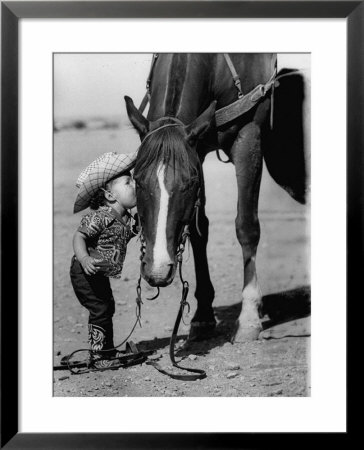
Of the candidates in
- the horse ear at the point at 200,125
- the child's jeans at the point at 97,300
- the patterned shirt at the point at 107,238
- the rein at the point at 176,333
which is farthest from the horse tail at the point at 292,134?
the child's jeans at the point at 97,300

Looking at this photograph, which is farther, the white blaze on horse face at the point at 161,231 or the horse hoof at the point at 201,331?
the horse hoof at the point at 201,331

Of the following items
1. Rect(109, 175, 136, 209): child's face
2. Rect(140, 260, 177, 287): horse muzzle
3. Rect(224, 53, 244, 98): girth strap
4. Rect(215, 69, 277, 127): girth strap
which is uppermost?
Rect(224, 53, 244, 98): girth strap

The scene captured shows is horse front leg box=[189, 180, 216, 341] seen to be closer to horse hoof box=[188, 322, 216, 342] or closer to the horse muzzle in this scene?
horse hoof box=[188, 322, 216, 342]

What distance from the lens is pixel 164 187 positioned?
65.7 inches

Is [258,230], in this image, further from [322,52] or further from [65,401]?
[65,401]

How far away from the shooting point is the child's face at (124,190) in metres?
1.76

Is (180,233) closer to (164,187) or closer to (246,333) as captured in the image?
(164,187)

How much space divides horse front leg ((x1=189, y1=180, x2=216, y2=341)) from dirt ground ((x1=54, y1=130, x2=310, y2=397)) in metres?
0.02

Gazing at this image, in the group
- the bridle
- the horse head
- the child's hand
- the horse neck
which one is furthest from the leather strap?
the horse neck

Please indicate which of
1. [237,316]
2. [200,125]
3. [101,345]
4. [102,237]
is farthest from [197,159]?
[101,345]

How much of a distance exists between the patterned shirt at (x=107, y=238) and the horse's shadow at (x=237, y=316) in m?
0.21

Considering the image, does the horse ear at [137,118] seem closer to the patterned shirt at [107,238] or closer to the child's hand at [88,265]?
the patterned shirt at [107,238]

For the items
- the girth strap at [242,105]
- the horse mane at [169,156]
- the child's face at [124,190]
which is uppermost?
the girth strap at [242,105]

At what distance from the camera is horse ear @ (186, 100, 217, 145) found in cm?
172
